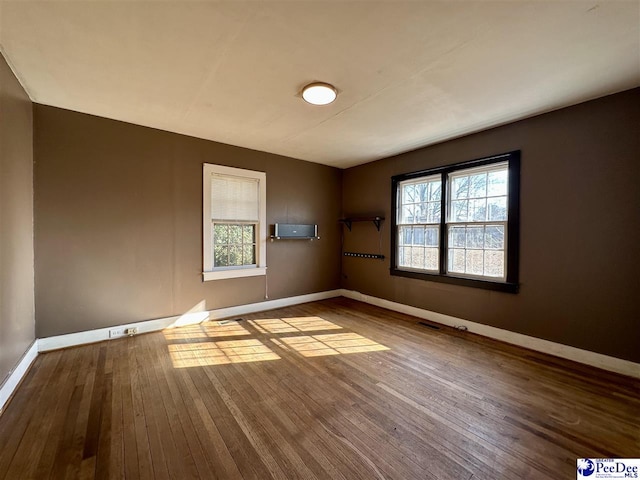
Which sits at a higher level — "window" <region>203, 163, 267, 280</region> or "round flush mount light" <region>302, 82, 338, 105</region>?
"round flush mount light" <region>302, 82, 338, 105</region>

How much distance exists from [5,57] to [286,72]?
2.20 metres

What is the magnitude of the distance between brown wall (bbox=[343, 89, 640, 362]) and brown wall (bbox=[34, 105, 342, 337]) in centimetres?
361

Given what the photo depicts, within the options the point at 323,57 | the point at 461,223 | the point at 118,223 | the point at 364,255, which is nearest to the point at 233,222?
the point at 118,223

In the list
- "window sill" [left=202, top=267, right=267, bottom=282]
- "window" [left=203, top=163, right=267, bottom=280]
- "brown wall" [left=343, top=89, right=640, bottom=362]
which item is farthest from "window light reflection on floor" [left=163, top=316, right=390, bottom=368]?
"brown wall" [left=343, top=89, right=640, bottom=362]

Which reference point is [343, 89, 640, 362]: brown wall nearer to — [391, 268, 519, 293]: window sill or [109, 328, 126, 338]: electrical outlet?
[391, 268, 519, 293]: window sill

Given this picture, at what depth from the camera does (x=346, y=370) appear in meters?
2.57

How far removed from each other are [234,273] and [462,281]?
11.0ft

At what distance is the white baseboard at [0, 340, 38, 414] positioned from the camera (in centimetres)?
200

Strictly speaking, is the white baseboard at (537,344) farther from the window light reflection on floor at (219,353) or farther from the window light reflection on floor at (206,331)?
the window light reflection on floor at (206,331)

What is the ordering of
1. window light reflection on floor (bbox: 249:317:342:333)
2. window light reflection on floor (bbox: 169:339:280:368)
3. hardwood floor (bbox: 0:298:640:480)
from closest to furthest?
hardwood floor (bbox: 0:298:640:480)
window light reflection on floor (bbox: 169:339:280:368)
window light reflection on floor (bbox: 249:317:342:333)

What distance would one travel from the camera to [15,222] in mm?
2338

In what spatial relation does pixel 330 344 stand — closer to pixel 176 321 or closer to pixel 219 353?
pixel 219 353

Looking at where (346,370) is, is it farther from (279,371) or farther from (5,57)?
(5,57)

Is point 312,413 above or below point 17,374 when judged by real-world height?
below
